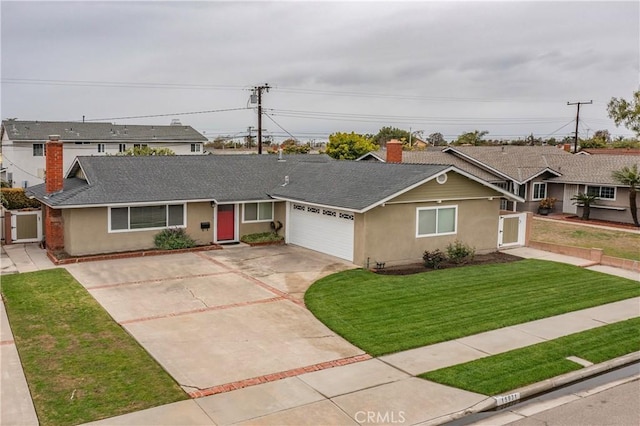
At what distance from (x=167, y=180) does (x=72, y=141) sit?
102ft

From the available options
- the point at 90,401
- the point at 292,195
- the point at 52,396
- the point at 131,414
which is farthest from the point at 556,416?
the point at 292,195

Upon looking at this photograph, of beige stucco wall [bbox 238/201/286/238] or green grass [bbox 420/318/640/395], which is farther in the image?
beige stucco wall [bbox 238/201/286/238]

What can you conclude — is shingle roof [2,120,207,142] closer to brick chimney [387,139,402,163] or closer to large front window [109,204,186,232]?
brick chimney [387,139,402,163]

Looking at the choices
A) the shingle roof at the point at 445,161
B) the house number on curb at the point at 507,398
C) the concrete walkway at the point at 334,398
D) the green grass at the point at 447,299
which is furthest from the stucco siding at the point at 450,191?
the shingle roof at the point at 445,161

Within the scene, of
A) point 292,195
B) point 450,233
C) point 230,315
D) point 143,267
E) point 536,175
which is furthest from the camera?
point 536,175

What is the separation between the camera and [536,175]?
37.3 m

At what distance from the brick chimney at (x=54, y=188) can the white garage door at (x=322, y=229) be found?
30.4ft

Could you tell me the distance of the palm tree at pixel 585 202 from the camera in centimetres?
3519

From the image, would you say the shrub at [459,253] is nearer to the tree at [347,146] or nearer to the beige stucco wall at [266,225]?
the beige stucco wall at [266,225]

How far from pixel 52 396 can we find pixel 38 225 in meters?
17.0

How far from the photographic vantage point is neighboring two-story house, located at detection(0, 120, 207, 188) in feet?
161

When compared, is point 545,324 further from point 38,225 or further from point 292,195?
point 38,225

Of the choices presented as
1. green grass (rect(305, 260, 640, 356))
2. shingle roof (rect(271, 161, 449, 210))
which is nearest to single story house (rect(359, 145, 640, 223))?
shingle roof (rect(271, 161, 449, 210))

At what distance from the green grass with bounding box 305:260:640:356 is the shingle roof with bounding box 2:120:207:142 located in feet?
133
